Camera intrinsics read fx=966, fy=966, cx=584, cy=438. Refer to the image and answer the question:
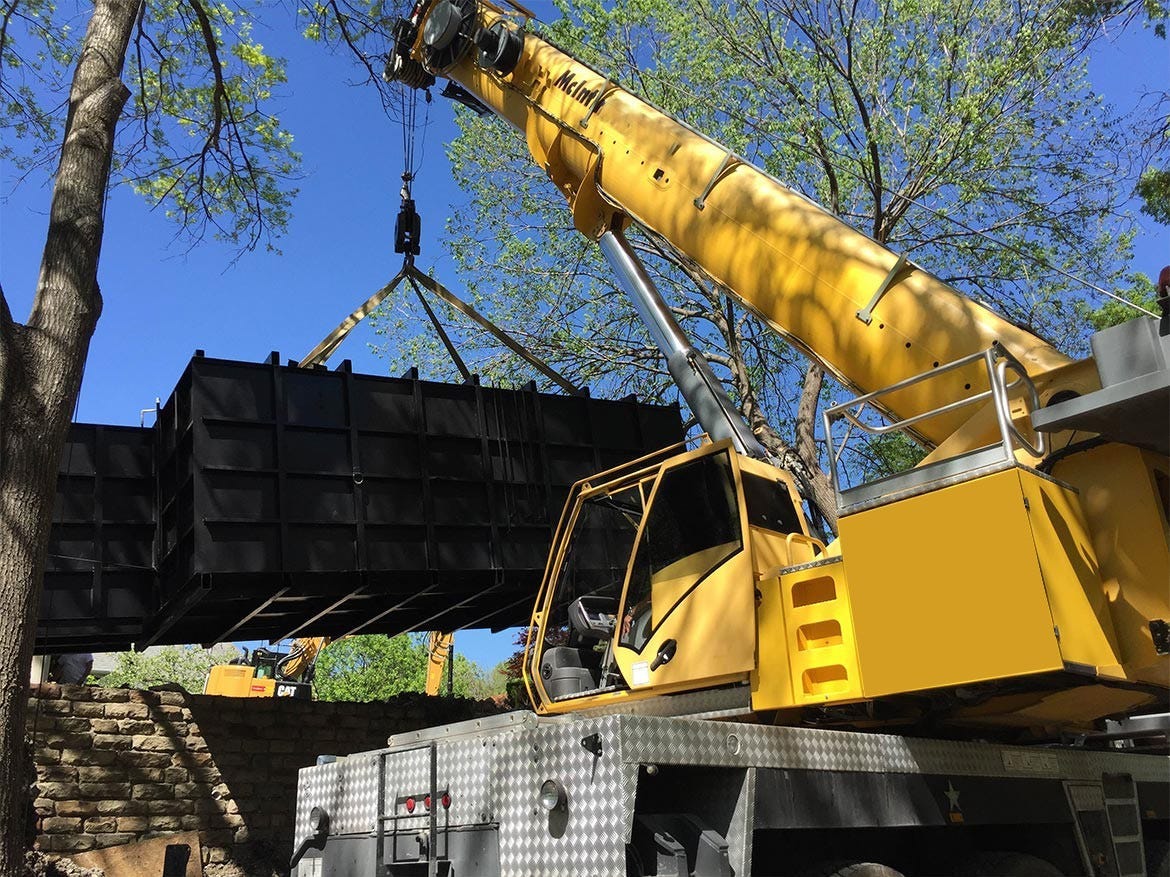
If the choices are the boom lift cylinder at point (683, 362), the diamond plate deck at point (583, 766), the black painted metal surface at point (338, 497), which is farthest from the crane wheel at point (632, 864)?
the black painted metal surface at point (338, 497)

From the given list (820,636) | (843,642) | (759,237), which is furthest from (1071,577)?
(759,237)

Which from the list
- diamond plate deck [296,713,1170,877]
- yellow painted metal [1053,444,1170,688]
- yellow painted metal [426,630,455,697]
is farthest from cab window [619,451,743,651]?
yellow painted metal [426,630,455,697]

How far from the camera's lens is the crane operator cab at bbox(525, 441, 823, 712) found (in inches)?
203

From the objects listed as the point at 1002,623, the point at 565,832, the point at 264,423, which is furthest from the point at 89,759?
the point at 1002,623

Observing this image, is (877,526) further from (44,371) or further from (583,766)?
(44,371)

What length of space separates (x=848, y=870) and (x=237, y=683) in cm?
1765

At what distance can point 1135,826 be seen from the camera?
5691mm

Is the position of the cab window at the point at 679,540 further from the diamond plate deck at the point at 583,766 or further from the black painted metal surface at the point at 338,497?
the black painted metal surface at the point at 338,497

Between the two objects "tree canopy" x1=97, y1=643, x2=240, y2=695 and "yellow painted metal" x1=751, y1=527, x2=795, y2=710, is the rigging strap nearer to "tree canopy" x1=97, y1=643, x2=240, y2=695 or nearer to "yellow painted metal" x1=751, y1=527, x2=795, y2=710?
"yellow painted metal" x1=751, y1=527, x2=795, y2=710

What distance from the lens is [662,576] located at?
18.3 ft

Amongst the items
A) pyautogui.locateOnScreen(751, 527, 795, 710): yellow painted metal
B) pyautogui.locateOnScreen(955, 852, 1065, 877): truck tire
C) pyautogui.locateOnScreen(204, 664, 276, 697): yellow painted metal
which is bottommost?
pyautogui.locateOnScreen(955, 852, 1065, 877): truck tire

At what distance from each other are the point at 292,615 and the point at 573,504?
4.96 metres

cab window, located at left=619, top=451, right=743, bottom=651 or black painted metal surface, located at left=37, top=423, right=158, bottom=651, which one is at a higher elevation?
black painted metal surface, located at left=37, top=423, right=158, bottom=651

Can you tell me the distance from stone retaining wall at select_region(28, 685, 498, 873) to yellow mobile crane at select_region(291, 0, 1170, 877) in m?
4.60
